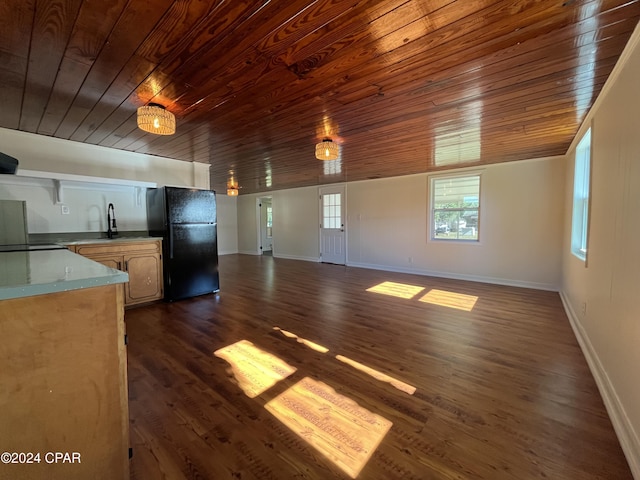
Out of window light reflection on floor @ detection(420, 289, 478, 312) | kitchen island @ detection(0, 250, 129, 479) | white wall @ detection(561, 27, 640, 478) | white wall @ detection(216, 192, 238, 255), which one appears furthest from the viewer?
white wall @ detection(216, 192, 238, 255)

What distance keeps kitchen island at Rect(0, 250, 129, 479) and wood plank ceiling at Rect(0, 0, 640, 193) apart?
135 centimetres

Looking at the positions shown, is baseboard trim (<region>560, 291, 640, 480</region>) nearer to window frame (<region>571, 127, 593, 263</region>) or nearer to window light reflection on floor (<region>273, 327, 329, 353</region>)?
window frame (<region>571, 127, 593, 263</region>)

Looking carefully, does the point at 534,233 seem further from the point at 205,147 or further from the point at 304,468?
the point at 205,147

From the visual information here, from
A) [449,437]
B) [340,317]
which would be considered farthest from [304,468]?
[340,317]

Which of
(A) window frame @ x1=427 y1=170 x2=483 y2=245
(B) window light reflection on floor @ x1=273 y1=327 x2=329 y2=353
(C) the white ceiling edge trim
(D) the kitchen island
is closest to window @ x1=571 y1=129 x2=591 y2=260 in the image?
(C) the white ceiling edge trim

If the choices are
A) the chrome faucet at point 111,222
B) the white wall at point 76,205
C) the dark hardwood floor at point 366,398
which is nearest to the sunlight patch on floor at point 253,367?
the dark hardwood floor at point 366,398

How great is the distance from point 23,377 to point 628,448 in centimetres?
263

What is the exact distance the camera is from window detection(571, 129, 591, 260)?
2983mm

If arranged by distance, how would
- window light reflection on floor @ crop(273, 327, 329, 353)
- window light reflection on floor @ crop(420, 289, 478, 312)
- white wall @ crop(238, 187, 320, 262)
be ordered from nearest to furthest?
1. window light reflection on floor @ crop(273, 327, 329, 353)
2. window light reflection on floor @ crop(420, 289, 478, 312)
3. white wall @ crop(238, 187, 320, 262)

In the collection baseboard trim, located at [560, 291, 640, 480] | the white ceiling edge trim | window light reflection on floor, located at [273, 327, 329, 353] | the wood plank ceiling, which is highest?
the wood plank ceiling

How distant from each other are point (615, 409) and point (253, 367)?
233 cm

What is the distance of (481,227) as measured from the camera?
5.07 metres

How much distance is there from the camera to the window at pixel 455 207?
5.19 metres

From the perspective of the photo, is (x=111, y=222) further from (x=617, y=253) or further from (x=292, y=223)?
(x=617, y=253)
